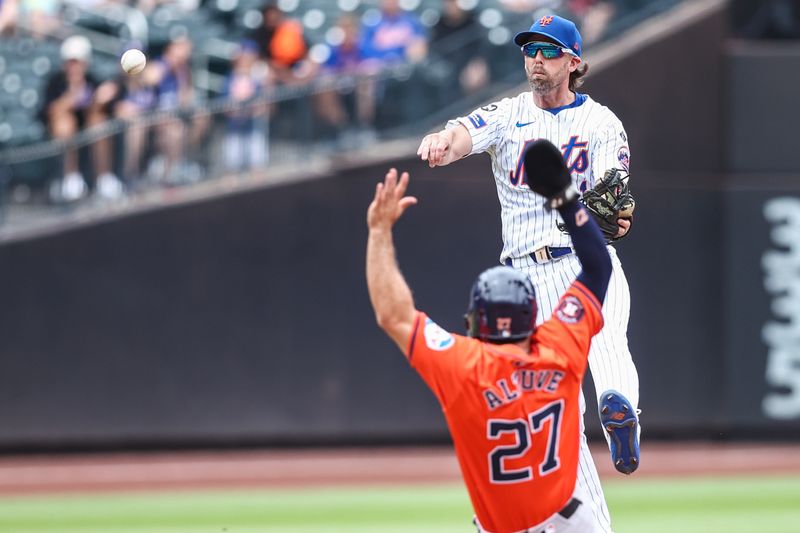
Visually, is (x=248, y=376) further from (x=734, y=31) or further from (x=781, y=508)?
(x=734, y=31)

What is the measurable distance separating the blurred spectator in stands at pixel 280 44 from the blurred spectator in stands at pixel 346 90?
0.90ft

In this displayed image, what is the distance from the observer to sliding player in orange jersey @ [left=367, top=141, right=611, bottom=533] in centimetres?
442

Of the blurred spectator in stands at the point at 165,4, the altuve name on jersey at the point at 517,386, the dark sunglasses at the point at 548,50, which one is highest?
the dark sunglasses at the point at 548,50

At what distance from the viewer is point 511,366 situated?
443cm

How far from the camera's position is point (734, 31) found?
13875 mm

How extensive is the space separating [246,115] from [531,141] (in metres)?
6.54

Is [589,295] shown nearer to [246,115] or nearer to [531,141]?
[531,141]

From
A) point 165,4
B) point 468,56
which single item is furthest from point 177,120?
point 468,56

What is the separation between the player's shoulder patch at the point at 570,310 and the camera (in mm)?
4641

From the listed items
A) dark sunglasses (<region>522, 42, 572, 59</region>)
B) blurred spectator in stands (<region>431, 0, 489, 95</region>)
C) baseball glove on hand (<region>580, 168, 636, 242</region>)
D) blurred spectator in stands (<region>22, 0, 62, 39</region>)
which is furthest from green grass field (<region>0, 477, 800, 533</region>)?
blurred spectator in stands (<region>22, 0, 62, 39</region>)

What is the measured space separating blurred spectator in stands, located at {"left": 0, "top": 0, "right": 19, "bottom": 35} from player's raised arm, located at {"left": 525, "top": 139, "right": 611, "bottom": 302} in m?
9.76

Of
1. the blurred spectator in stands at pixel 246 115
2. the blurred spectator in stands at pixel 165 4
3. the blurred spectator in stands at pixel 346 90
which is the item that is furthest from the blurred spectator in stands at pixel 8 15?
the blurred spectator in stands at pixel 346 90

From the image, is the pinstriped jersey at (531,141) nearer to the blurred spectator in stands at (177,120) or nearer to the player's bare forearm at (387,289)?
the player's bare forearm at (387,289)

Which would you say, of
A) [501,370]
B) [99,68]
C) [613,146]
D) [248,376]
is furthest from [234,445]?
[501,370]
